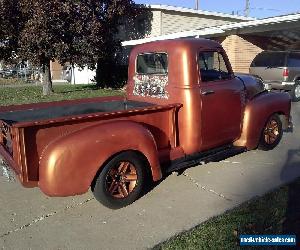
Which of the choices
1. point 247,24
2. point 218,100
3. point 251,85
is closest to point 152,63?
point 218,100

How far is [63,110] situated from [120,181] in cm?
166

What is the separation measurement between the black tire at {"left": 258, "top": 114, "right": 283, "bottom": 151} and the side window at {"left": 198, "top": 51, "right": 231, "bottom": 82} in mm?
1453

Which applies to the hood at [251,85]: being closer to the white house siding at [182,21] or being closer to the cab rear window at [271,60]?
the cab rear window at [271,60]

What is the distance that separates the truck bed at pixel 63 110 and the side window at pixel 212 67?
0.97 meters

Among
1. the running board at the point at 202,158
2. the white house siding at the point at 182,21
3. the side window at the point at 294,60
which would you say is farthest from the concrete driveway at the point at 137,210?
the white house siding at the point at 182,21

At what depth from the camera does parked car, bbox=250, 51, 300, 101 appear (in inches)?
497

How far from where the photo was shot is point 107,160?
13.5ft

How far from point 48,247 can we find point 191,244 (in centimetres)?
147

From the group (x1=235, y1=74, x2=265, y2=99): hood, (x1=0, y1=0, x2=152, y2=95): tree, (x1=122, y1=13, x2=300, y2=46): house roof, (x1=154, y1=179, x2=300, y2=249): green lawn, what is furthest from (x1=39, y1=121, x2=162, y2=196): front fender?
(x1=122, y1=13, x2=300, y2=46): house roof

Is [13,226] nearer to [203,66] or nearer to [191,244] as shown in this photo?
[191,244]

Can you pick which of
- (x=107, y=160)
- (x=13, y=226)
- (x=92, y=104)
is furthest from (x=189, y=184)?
(x=13, y=226)

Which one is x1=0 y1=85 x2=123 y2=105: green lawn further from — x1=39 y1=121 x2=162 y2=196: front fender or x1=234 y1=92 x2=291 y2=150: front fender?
x1=39 y1=121 x2=162 y2=196: front fender

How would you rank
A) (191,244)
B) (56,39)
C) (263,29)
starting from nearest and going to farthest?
(191,244), (56,39), (263,29)

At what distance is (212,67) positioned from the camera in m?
5.39
